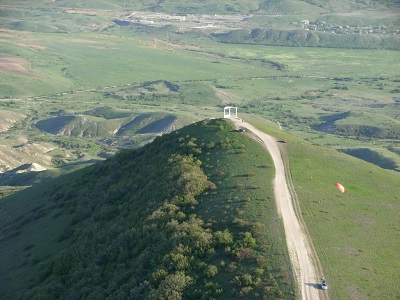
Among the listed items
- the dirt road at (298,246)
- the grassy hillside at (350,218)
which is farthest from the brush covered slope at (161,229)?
the grassy hillside at (350,218)

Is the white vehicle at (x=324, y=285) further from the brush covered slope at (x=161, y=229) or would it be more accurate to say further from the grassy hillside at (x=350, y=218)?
the brush covered slope at (x=161, y=229)

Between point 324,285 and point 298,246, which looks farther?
point 298,246

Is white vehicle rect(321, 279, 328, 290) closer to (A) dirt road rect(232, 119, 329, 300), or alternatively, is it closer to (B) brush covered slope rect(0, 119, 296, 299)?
(A) dirt road rect(232, 119, 329, 300)

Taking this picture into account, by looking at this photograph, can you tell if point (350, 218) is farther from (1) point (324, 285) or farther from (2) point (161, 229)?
(2) point (161, 229)

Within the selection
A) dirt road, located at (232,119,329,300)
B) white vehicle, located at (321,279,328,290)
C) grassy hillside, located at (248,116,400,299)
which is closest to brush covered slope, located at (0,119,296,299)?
dirt road, located at (232,119,329,300)

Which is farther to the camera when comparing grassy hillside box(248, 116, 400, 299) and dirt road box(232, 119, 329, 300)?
grassy hillside box(248, 116, 400, 299)

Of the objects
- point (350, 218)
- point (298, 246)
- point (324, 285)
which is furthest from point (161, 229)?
point (350, 218)
